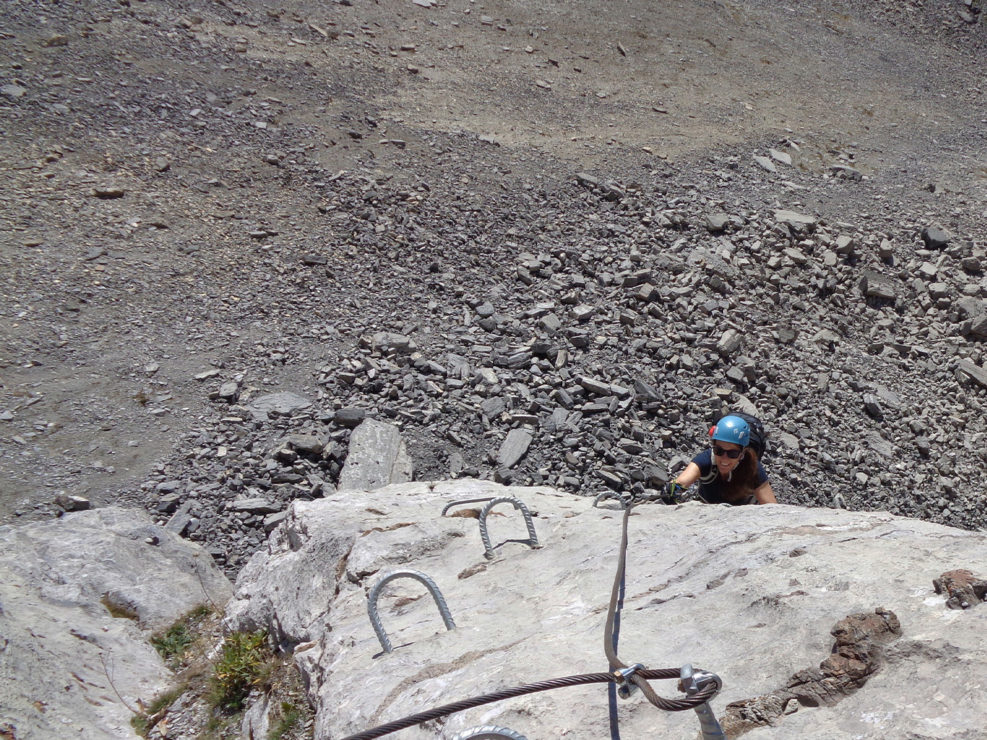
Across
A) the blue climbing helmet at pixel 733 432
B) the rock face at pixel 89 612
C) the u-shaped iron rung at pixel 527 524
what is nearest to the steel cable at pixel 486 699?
the u-shaped iron rung at pixel 527 524

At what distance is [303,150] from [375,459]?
746 centimetres

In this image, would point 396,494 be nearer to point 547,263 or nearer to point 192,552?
point 192,552

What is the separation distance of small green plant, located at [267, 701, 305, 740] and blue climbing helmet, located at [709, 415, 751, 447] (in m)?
3.37

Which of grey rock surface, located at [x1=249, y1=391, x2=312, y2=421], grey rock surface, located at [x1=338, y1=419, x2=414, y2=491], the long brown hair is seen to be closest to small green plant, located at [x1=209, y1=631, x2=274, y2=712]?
grey rock surface, located at [x1=338, y1=419, x2=414, y2=491]

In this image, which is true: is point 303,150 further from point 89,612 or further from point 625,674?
point 625,674

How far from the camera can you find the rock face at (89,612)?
4426 mm

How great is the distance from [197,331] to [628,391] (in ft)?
19.8

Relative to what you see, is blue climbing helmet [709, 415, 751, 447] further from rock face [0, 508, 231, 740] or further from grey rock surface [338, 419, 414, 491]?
rock face [0, 508, 231, 740]

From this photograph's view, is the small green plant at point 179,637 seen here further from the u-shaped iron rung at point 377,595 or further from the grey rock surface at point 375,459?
the u-shaped iron rung at point 377,595

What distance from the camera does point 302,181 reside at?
516 inches

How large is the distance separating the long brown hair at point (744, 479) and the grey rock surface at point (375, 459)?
3.90 meters

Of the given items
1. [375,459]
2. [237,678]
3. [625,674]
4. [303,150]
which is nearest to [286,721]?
[237,678]

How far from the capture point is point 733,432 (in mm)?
5488

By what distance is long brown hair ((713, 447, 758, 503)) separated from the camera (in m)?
5.73
